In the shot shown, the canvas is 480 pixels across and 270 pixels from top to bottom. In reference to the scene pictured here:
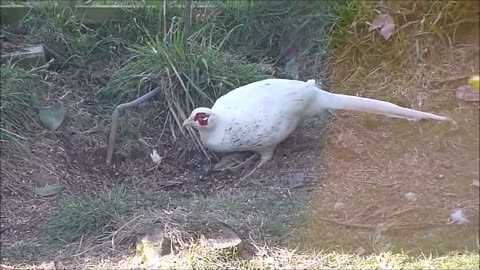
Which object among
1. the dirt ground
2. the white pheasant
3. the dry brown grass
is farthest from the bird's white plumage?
the dry brown grass

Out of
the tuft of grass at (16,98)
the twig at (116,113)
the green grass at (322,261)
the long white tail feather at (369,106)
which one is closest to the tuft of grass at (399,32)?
the long white tail feather at (369,106)

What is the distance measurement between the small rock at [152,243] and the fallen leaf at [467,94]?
1.59 m

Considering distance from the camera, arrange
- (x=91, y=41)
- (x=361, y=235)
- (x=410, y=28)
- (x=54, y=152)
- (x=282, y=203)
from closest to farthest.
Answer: (x=361, y=235) → (x=282, y=203) → (x=54, y=152) → (x=410, y=28) → (x=91, y=41)

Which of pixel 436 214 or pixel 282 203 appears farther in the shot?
pixel 282 203

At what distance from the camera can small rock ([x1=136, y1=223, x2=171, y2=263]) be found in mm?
2512

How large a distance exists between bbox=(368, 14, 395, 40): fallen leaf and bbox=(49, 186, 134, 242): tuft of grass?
5.33 feet

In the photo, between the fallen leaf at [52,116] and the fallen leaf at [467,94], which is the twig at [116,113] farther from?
the fallen leaf at [467,94]

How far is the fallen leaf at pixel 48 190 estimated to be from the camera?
124 inches

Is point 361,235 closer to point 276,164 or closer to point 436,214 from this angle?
point 436,214

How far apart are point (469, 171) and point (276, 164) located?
77 cm

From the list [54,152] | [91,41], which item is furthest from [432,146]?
[91,41]

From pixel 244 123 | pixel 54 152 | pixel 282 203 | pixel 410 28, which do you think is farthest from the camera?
pixel 410 28

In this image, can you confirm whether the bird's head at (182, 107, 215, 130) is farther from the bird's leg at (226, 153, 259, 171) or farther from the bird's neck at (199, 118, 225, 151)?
the bird's leg at (226, 153, 259, 171)

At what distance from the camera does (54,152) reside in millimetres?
3430
